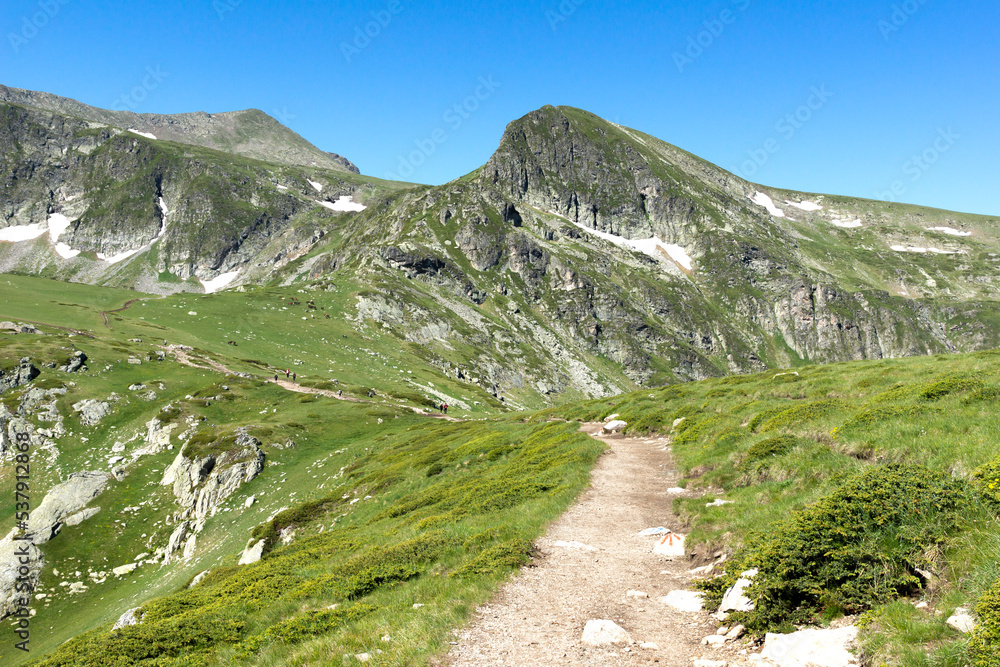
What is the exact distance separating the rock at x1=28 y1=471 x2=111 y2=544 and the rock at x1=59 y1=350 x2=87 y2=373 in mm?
26668

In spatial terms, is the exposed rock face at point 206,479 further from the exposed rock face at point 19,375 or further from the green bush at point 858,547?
the green bush at point 858,547

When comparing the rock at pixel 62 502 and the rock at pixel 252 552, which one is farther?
the rock at pixel 62 502

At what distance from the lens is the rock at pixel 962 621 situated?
618 cm

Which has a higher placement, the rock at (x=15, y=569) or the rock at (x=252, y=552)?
the rock at (x=252, y=552)

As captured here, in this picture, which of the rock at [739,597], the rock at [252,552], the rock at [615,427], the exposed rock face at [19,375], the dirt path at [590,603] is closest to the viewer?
the dirt path at [590,603]

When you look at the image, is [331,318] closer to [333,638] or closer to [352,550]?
[352,550]

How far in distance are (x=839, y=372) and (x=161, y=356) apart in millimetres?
89420

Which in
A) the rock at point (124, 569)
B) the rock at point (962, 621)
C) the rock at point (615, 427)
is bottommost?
the rock at point (124, 569)

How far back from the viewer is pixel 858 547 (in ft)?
28.4

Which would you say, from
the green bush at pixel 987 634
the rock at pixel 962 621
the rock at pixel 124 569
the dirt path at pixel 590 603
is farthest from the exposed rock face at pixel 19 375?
the green bush at pixel 987 634

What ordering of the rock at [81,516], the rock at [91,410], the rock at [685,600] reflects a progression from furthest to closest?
the rock at [91,410], the rock at [81,516], the rock at [685,600]

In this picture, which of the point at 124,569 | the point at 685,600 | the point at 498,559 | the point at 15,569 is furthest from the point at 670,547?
the point at 15,569

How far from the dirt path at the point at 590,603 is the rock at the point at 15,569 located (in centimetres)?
4231

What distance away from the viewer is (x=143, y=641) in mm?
12859
